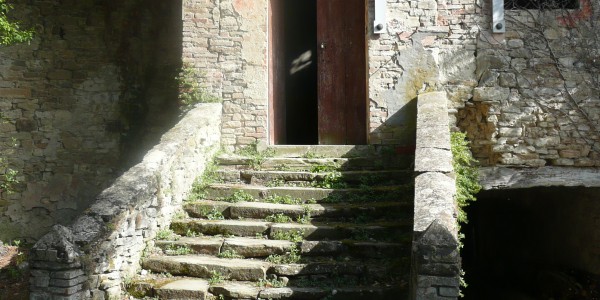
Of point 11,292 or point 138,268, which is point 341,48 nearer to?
Result: point 138,268

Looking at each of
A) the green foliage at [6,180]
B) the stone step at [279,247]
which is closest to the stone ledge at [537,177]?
the stone step at [279,247]

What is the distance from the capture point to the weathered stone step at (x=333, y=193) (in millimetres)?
5988

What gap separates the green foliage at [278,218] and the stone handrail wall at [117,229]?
1.02m

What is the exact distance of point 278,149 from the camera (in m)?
7.17

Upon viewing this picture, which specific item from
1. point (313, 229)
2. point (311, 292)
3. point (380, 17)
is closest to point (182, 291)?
point (311, 292)

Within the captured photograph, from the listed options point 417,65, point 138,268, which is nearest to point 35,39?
point 138,268

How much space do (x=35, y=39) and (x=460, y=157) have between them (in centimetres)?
696

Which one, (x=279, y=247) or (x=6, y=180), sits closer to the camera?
(x=279, y=247)

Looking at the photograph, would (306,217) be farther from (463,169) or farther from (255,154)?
(463,169)

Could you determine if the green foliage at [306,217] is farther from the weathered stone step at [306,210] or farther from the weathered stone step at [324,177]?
the weathered stone step at [324,177]

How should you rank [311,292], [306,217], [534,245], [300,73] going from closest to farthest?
[311,292] → [306,217] → [534,245] → [300,73]

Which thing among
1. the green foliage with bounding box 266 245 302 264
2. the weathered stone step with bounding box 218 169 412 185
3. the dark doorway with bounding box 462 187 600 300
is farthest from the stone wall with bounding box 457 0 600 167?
the green foliage with bounding box 266 245 302 264

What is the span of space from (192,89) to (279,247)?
2.96 m

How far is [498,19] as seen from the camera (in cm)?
716
